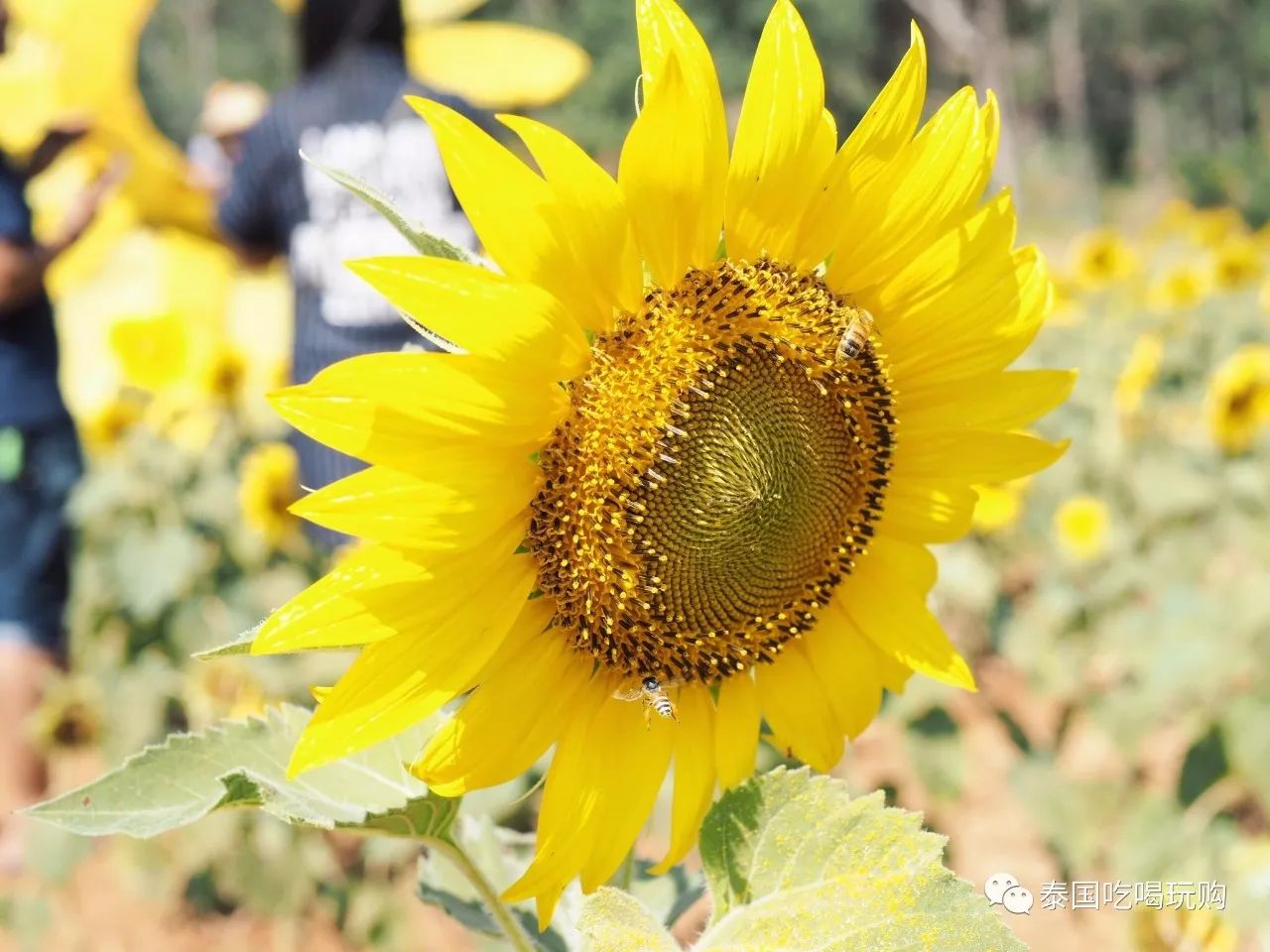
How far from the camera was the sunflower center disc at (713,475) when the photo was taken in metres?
0.77

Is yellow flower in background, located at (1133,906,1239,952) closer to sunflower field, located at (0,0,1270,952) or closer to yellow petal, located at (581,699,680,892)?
sunflower field, located at (0,0,1270,952)

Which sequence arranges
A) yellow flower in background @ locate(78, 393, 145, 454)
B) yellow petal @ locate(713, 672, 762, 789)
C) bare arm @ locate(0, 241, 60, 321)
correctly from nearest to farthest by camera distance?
yellow petal @ locate(713, 672, 762, 789), bare arm @ locate(0, 241, 60, 321), yellow flower in background @ locate(78, 393, 145, 454)

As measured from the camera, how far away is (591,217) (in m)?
0.70

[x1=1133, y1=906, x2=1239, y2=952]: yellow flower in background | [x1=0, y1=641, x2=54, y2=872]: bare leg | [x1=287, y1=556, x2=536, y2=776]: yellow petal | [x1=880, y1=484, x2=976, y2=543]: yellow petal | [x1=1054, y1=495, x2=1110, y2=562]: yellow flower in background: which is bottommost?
[x1=0, y1=641, x2=54, y2=872]: bare leg

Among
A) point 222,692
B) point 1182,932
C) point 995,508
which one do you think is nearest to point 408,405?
point 1182,932

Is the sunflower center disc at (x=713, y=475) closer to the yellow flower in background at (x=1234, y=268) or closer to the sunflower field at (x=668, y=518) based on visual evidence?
the sunflower field at (x=668, y=518)

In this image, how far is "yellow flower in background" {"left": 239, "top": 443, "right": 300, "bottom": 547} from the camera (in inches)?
129

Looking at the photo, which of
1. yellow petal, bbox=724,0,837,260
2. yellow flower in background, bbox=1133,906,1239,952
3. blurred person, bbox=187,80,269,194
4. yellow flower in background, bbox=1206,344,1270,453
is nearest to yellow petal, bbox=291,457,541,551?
yellow petal, bbox=724,0,837,260

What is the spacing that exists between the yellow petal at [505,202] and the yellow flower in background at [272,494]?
268 cm

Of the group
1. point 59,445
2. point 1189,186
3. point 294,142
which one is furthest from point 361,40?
point 1189,186

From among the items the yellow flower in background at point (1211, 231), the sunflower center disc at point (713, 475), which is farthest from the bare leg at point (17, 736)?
the yellow flower in background at point (1211, 231)

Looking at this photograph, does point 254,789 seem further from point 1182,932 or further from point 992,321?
point 1182,932

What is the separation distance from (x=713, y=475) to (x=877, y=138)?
9.4 inches

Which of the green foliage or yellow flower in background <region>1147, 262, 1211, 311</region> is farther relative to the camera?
yellow flower in background <region>1147, 262, 1211, 311</region>
